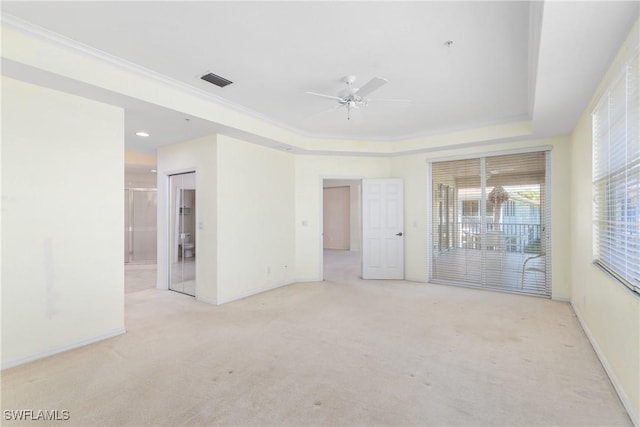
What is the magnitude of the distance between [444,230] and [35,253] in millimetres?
5668

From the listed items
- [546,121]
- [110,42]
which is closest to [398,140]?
[546,121]

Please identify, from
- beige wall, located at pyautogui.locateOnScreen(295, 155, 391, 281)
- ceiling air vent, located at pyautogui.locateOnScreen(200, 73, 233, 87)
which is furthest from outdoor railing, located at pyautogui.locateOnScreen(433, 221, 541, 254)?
ceiling air vent, located at pyautogui.locateOnScreen(200, 73, 233, 87)

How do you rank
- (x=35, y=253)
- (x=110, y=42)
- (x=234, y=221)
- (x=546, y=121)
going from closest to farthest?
(x=110, y=42) < (x=35, y=253) < (x=546, y=121) < (x=234, y=221)

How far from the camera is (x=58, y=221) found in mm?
2938

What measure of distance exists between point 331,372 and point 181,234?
380 cm

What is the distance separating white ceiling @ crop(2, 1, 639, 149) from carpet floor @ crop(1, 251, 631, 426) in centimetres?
244

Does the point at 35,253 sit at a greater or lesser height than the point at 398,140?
lesser

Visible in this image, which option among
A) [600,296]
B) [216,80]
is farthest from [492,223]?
[216,80]

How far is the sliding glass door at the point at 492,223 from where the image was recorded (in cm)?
485

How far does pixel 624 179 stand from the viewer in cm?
230

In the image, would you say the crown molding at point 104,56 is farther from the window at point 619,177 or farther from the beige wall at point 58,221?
the window at point 619,177

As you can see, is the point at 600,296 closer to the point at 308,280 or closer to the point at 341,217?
the point at 308,280

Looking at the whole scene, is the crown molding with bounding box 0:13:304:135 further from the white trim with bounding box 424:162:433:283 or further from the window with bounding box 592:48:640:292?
the window with bounding box 592:48:640:292

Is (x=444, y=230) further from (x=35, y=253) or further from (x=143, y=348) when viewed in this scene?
(x=35, y=253)
